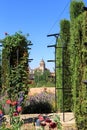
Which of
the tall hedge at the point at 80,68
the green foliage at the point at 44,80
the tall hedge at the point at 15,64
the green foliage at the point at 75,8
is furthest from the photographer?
the green foliage at the point at 44,80

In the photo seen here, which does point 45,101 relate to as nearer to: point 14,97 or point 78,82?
point 14,97

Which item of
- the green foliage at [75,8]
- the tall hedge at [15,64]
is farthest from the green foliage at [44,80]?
the green foliage at [75,8]

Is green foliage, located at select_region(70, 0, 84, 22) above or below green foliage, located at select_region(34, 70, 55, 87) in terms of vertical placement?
above

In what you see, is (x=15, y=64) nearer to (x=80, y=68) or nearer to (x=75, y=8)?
(x=75, y=8)

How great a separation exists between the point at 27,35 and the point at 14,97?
5.85 ft

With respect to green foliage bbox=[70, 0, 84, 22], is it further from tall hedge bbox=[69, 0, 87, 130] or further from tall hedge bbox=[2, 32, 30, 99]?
tall hedge bbox=[2, 32, 30, 99]

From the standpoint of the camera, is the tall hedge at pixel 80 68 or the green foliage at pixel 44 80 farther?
the green foliage at pixel 44 80

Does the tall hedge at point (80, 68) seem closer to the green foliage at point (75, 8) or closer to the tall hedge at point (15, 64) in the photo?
the green foliage at point (75, 8)

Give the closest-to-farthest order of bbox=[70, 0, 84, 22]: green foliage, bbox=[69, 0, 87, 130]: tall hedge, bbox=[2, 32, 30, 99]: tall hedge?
bbox=[69, 0, 87, 130]: tall hedge, bbox=[70, 0, 84, 22]: green foliage, bbox=[2, 32, 30, 99]: tall hedge

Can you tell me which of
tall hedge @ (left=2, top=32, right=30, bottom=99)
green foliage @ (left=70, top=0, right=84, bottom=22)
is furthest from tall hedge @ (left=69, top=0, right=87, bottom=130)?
tall hedge @ (left=2, top=32, right=30, bottom=99)

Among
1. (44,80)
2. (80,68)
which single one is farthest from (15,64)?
(44,80)

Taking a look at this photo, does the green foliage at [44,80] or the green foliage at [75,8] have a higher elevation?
the green foliage at [75,8]

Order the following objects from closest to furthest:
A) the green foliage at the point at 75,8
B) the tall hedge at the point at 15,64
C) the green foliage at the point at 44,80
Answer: the green foliage at the point at 75,8, the tall hedge at the point at 15,64, the green foliage at the point at 44,80

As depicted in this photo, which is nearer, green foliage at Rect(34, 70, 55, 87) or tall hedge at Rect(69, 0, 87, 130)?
tall hedge at Rect(69, 0, 87, 130)
